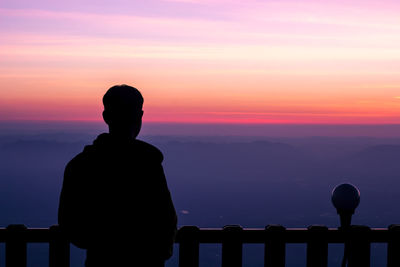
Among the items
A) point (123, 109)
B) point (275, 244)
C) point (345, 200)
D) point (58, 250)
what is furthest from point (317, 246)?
point (123, 109)

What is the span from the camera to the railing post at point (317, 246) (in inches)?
149

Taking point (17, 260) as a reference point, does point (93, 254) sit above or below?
above

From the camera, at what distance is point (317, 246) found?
381 cm

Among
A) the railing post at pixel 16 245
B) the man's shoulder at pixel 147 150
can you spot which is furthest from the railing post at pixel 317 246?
the railing post at pixel 16 245

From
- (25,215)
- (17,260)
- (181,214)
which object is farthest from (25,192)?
(17,260)

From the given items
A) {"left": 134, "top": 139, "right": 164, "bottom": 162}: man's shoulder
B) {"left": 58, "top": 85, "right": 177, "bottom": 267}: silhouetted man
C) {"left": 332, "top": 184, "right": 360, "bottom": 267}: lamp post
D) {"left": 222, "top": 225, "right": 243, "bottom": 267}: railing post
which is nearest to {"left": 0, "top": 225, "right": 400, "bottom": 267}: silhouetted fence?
{"left": 222, "top": 225, "right": 243, "bottom": 267}: railing post

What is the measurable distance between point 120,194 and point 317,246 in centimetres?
226

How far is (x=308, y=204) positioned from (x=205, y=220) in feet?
131

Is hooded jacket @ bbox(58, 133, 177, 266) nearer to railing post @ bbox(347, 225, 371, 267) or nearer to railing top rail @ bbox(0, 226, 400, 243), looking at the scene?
railing top rail @ bbox(0, 226, 400, 243)

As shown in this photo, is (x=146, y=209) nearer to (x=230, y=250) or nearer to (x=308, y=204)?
(x=230, y=250)

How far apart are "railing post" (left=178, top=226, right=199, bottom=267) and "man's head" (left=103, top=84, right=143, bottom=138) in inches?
66.6

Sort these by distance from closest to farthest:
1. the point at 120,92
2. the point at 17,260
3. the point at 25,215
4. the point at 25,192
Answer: the point at 120,92
the point at 17,260
the point at 25,215
the point at 25,192

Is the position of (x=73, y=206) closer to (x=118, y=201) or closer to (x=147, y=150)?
(x=118, y=201)

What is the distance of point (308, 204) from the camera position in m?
164
